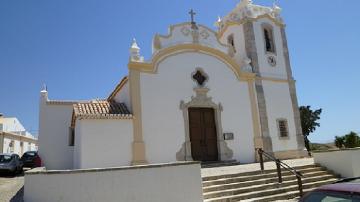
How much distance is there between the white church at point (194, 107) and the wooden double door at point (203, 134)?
0.15 feet

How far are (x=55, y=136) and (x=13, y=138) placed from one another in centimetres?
1916

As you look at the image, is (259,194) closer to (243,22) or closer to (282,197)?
(282,197)

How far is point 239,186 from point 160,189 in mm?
A: 2867

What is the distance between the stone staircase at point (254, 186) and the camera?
963 centimetres

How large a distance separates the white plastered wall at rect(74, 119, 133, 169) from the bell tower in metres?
6.85

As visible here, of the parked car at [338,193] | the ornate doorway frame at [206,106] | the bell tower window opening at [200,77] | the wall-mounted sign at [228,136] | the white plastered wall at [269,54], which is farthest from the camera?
the white plastered wall at [269,54]

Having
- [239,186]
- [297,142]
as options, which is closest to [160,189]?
[239,186]

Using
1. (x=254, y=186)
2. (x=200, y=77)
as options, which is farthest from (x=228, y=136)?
(x=254, y=186)

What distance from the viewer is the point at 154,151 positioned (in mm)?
13914

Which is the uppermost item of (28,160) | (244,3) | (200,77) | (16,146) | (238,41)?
(244,3)

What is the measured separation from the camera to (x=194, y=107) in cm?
1543

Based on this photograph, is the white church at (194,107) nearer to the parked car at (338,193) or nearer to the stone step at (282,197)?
the stone step at (282,197)

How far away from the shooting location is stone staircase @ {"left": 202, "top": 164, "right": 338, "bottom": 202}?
9633mm

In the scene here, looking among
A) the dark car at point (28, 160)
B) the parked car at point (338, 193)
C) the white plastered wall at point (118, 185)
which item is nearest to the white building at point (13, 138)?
the dark car at point (28, 160)
